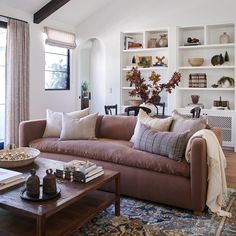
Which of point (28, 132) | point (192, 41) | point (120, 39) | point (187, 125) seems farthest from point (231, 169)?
point (120, 39)

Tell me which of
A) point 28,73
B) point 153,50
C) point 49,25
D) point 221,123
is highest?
point 49,25

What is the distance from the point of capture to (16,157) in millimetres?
2955

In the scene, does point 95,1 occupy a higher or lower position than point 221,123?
higher

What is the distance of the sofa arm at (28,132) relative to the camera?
4.16 meters

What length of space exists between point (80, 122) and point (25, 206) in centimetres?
211

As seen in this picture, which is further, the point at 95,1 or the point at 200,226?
the point at 95,1

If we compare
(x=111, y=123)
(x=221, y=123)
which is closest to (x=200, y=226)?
(x=111, y=123)

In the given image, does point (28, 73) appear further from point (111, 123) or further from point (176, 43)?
point (176, 43)

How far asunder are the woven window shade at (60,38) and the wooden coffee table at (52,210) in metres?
4.11

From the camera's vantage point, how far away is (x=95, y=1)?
21.6ft

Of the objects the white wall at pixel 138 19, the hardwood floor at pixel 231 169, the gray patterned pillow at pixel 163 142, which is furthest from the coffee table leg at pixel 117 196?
the white wall at pixel 138 19

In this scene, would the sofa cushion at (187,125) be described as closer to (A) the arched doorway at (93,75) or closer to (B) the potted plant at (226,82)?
(B) the potted plant at (226,82)

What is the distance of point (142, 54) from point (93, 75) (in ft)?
5.01

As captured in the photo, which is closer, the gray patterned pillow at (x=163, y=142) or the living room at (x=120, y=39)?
the gray patterned pillow at (x=163, y=142)
